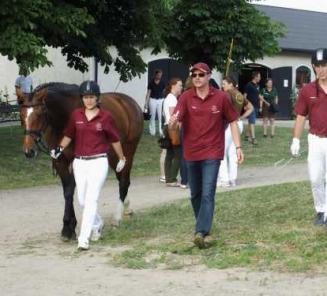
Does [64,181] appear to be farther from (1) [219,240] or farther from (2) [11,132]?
(2) [11,132]

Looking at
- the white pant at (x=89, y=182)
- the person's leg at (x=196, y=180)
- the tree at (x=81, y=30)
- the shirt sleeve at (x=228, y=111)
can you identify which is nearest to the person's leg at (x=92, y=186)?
the white pant at (x=89, y=182)

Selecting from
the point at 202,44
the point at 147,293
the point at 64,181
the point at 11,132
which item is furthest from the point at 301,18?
the point at 147,293

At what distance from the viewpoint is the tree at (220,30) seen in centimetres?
1944

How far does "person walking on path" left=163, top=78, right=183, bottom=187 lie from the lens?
1286cm

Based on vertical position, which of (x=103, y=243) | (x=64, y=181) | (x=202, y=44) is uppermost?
(x=202, y=44)

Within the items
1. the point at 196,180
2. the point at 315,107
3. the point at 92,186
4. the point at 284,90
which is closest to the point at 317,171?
the point at 315,107

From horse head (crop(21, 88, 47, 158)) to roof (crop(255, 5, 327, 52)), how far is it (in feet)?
89.4

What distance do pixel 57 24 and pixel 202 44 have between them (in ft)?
22.8

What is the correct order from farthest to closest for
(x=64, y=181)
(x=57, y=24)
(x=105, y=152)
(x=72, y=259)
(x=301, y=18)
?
(x=301, y=18) → (x=57, y=24) → (x=64, y=181) → (x=105, y=152) → (x=72, y=259)

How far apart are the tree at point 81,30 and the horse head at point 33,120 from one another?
4740 millimetres

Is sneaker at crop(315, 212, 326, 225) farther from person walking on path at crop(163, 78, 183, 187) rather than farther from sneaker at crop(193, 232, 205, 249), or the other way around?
person walking on path at crop(163, 78, 183, 187)

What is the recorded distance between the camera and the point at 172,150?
43.7 ft

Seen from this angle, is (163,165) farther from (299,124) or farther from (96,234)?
(299,124)

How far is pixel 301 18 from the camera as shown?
39.7 m
